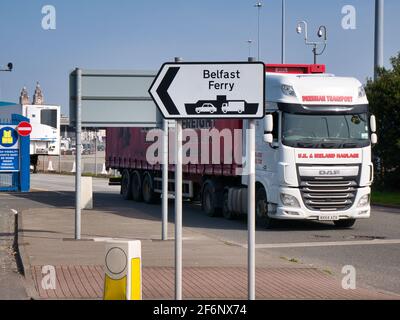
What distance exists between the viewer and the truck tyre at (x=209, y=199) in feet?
73.9

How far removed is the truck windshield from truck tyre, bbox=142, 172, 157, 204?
31.3 ft

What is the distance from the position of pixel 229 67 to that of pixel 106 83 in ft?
27.7

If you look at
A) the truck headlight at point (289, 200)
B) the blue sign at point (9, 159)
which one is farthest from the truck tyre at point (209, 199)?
the blue sign at point (9, 159)

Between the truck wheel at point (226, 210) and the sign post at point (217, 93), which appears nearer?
the sign post at point (217, 93)

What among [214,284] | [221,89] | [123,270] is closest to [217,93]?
[221,89]

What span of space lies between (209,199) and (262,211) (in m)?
3.54

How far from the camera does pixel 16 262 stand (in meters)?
13.4

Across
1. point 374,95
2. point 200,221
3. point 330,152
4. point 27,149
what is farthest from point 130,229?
point 374,95

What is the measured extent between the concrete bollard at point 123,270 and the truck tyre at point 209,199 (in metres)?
14.6

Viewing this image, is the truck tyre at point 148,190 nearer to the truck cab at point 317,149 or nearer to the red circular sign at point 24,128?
the red circular sign at point 24,128

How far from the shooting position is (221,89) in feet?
26.5

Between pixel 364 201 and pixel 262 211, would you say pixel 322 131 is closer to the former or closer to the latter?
pixel 364 201

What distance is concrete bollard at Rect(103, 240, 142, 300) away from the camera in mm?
7699
